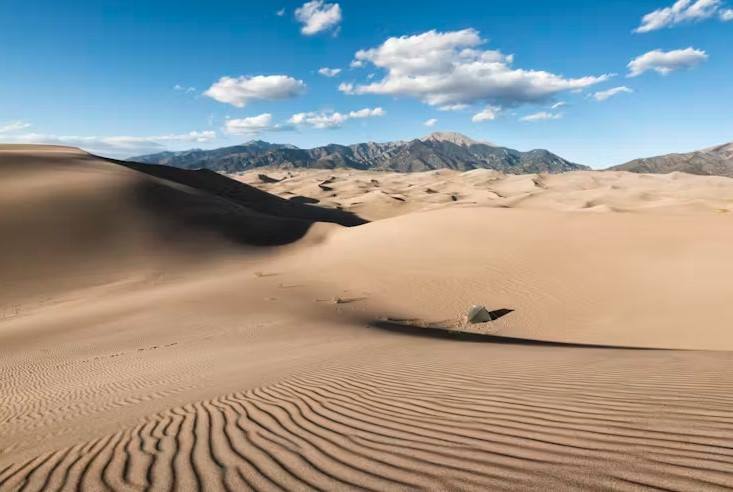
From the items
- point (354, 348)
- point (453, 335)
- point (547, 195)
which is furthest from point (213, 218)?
point (547, 195)

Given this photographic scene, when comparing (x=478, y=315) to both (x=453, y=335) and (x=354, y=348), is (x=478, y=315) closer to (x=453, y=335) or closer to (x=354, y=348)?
(x=453, y=335)

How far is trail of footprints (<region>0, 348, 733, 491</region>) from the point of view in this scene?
2773 mm

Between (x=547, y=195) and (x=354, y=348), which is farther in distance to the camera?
(x=547, y=195)

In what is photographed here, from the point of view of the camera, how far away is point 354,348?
954 cm

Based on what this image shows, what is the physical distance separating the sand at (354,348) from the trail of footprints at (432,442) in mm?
23

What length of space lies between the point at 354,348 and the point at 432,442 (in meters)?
6.20

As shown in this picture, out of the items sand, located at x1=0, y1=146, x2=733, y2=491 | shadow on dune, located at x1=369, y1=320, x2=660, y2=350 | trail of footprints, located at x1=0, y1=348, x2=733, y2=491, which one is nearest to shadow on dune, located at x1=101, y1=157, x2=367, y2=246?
sand, located at x1=0, y1=146, x2=733, y2=491

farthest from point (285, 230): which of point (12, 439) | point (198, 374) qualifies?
point (12, 439)

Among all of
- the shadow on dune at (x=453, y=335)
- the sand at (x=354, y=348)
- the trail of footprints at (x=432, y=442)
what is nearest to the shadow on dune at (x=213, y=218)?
the sand at (x=354, y=348)

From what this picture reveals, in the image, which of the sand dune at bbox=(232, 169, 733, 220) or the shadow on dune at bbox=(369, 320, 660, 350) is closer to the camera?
the shadow on dune at bbox=(369, 320, 660, 350)

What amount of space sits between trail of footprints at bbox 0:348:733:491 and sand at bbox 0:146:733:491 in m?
0.02

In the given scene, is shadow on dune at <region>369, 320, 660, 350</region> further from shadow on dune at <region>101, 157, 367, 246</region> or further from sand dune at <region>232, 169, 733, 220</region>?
sand dune at <region>232, 169, 733, 220</region>

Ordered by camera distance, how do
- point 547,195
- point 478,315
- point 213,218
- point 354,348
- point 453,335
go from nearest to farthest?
point 354,348
point 453,335
point 478,315
point 213,218
point 547,195

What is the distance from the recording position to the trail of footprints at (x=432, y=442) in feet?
9.10
